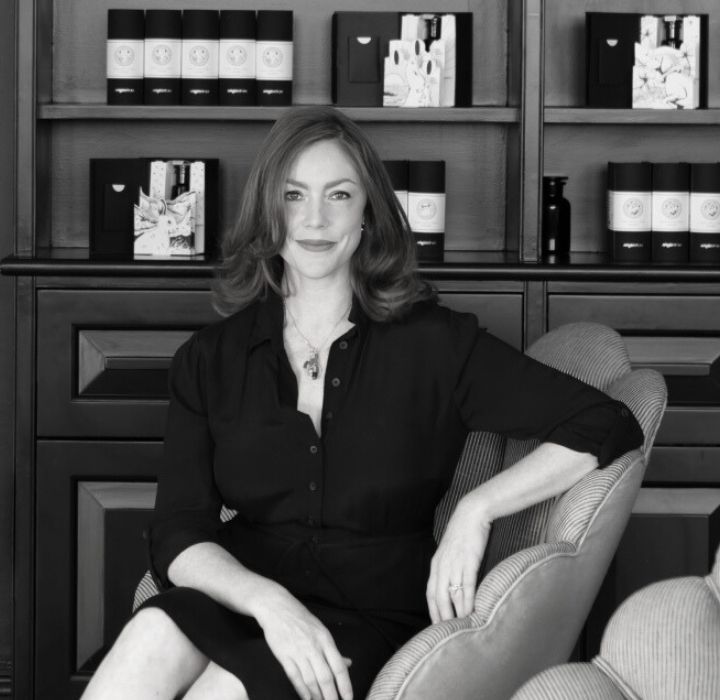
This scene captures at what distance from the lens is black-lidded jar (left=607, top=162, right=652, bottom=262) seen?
113 inches

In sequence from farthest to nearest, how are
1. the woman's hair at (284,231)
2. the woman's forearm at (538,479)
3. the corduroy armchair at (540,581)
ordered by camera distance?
the woman's hair at (284,231) → the woman's forearm at (538,479) → the corduroy armchair at (540,581)

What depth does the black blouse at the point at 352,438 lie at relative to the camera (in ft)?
6.52

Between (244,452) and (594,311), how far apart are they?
3.27 ft

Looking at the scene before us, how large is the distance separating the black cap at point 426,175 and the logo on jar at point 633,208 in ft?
1.35

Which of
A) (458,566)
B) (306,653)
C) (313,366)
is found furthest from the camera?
(313,366)

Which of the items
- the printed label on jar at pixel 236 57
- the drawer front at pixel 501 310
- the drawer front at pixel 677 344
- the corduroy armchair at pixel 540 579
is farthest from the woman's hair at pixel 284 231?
the printed label on jar at pixel 236 57

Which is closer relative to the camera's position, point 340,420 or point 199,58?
point 340,420

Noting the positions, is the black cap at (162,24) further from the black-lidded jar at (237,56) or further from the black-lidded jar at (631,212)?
the black-lidded jar at (631,212)

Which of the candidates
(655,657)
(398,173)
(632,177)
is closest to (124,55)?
(398,173)

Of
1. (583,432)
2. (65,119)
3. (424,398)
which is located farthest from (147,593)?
(65,119)

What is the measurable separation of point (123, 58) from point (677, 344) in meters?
1.35

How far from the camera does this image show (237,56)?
2.88 meters

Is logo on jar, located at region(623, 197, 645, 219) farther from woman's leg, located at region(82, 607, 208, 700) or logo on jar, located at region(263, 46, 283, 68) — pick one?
woman's leg, located at region(82, 607, 208, 700)

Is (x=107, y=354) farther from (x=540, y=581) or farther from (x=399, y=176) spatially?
(x=540, y=581)
